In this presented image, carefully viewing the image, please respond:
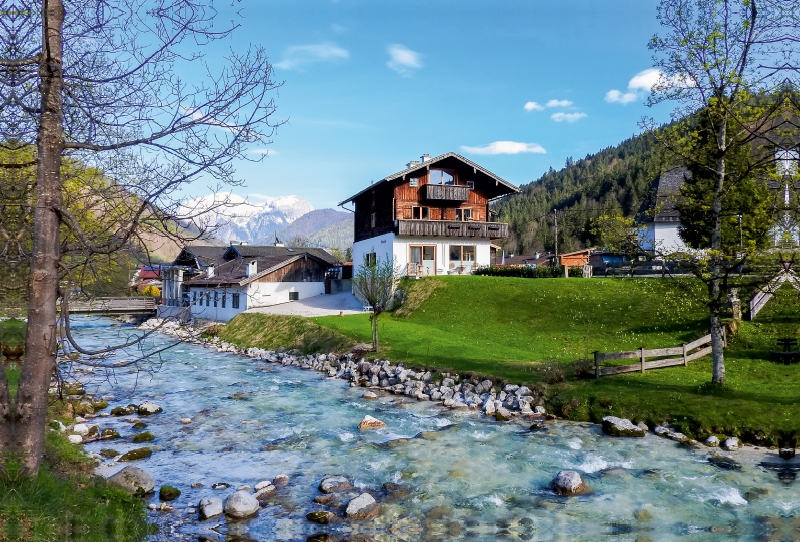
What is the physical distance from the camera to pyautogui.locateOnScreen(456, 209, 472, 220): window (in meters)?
48.6

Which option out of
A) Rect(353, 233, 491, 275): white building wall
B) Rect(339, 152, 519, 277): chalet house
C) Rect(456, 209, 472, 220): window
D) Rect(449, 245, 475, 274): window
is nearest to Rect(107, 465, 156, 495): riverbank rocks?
Rect(353, 233, 491, 275): white building wall

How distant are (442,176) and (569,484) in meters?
38.9

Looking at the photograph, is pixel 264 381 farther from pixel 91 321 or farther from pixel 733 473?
pixel 91 321

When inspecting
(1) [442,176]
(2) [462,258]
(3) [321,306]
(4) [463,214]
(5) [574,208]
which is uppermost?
(5) [574,208]

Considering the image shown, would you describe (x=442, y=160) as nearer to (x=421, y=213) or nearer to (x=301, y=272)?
(x=421, y=213)

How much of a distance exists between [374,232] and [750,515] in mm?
41638

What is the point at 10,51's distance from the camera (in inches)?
217

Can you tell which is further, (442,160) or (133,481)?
(442,160)

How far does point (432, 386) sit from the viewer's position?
21.7 m

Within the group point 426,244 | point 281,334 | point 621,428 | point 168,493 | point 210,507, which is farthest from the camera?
point 426,244

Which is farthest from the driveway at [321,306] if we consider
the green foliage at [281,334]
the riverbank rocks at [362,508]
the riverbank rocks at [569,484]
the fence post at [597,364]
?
the riverbank rocks at [362,508]

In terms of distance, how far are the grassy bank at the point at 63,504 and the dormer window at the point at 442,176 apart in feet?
126

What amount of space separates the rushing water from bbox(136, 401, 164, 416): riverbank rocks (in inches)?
22.4

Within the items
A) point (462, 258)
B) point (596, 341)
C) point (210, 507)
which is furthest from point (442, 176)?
point (210, 507)
